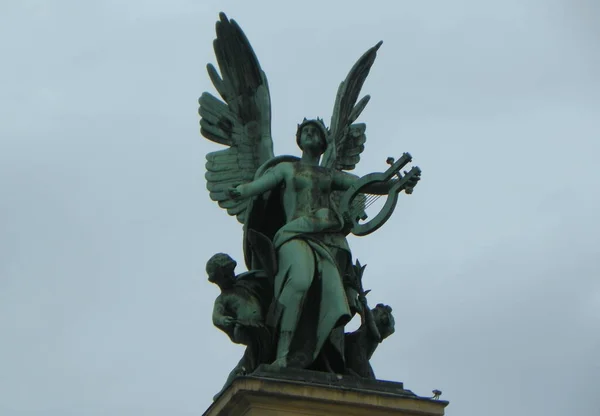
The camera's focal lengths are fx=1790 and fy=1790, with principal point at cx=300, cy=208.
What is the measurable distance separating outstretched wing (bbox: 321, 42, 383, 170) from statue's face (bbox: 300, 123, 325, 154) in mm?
593

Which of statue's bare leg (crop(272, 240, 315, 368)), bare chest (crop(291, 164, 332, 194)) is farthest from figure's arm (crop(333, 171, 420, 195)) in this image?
statue's bare leg (crop(272, 240, 315, 368))

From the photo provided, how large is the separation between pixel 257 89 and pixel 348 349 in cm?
325

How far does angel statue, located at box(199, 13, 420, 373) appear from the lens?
17.3 meters

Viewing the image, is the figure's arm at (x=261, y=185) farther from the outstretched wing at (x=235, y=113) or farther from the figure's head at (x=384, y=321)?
the figure's head at (x=384, y=321)

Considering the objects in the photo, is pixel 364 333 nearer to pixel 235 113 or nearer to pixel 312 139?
pixel 312 139

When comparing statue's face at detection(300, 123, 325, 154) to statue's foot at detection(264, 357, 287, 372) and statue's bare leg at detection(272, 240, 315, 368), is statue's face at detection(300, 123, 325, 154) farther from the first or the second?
statue's foot at detection(264, 357, 287, 372)

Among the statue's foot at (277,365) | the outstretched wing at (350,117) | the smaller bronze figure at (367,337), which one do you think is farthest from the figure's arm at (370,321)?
the outstretched wing at (350,117)

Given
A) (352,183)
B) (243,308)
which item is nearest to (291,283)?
(243,308)

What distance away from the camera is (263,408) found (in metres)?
16.3

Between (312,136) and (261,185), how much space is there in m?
0.82

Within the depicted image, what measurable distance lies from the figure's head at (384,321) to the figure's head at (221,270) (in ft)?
4.91

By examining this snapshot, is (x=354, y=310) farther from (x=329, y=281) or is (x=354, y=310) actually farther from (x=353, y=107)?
(x=353, y=107)

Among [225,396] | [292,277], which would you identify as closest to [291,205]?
[292,277]

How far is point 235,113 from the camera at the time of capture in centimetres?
1925
